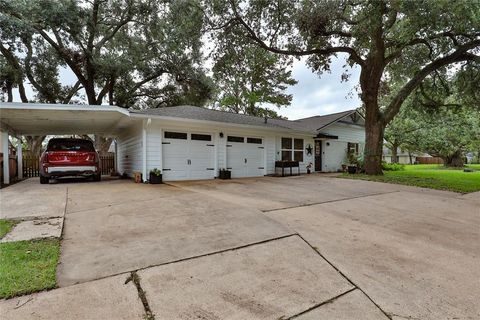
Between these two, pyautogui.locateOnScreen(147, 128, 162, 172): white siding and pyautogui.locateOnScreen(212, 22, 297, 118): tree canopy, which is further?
→ pyautogui.locateOnScreen(212, 22, 297, 118): tree canopy

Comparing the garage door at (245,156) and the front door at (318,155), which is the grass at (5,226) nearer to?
the garage door at (245,156)

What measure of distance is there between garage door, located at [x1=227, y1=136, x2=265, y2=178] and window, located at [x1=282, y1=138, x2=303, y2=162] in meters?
1.63

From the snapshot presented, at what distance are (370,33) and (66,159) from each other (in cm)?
1172

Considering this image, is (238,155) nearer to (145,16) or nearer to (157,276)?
(157,276)

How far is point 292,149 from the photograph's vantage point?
13.7 meters

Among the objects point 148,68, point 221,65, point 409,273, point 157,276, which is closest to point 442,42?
point 221,65

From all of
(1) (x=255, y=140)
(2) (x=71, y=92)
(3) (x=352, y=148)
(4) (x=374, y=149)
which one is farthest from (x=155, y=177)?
(2) (x=71, y=92)

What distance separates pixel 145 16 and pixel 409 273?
57.1 ft

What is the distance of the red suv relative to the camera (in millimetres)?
8266

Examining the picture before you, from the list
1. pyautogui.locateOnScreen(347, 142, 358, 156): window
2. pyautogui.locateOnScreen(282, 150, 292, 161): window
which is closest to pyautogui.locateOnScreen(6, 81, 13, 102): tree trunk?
pyautogui.locateOnScreen(282, 150, 292, 161): window

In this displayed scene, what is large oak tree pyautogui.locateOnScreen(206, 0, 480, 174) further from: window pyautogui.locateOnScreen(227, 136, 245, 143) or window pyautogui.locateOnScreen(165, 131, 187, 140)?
window pyautogui.locateOnScreen(165, 131, 187, 140)

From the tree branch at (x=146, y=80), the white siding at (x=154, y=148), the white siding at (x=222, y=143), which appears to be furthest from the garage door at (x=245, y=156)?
the tree branch at (x=146, y=80)

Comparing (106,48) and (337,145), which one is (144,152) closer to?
(337,145)

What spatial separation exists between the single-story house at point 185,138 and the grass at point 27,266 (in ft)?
18.5
